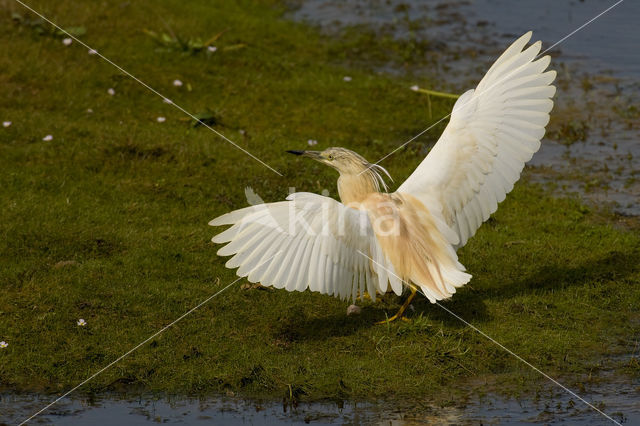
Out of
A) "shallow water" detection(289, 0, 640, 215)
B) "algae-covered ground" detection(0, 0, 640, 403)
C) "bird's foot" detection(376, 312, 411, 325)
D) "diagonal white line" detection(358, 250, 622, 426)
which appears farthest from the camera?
"shallow water" detection(289, 0, 640, 215)

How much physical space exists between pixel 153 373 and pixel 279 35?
7.53 m

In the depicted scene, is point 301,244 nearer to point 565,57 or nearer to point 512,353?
point 512,353

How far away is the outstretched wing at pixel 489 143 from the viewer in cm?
621

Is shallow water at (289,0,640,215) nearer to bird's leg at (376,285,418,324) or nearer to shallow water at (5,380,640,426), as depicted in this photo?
bird's leg at (376,285,418,324)

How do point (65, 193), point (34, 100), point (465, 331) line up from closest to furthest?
point (465, 331)
point (65, 193)
point (34, 100)

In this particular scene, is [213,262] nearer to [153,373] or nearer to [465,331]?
[153,373]

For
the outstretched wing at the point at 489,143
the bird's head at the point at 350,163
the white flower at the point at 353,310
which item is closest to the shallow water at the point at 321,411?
the white flower at the point at 353,310

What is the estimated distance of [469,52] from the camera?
11945mm

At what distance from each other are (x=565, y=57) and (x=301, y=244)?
284 inches

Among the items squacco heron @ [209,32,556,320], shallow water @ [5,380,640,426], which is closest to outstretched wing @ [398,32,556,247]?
squacco heron @ [209,32,556,320]

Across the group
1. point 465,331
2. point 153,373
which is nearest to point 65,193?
point 153,373

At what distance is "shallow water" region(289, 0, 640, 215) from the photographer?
8.77 m

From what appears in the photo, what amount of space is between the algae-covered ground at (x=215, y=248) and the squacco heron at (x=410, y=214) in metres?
0.48

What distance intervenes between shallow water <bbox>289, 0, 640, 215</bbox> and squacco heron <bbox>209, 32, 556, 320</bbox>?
88.5 inches
